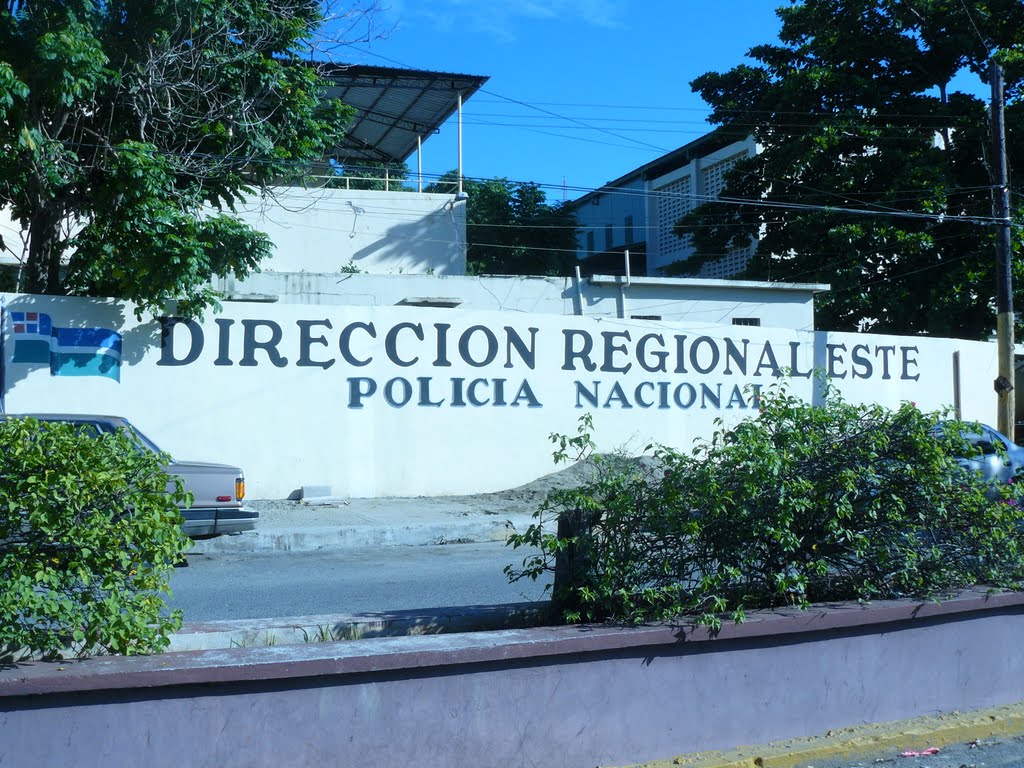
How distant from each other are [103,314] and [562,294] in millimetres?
12028

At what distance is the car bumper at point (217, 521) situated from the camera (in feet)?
35.0

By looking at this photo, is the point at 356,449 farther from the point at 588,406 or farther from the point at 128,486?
the point at 128,486

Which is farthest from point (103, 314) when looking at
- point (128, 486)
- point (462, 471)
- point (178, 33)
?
point (128, 486)

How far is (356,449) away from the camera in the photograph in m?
16.0

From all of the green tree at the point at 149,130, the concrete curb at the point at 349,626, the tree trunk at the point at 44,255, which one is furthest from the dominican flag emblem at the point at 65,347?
the concrete curb at the point at 349,626

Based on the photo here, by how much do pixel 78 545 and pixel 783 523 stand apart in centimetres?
318

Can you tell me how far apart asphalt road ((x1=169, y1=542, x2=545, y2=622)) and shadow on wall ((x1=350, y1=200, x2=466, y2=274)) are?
52.9 ft

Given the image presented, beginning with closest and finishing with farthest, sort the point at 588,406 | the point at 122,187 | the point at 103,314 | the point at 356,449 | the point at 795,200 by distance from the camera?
the point at 122,187
the point at 103,314
the point at 356,449
the point at 588,406
the point at 795,200

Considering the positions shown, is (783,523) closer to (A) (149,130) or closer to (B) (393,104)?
(A) (149,130)

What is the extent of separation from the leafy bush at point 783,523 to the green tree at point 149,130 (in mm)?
10209

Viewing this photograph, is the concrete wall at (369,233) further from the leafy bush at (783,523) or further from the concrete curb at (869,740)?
the concrete curb at (869,740)

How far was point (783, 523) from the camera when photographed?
4.82 m

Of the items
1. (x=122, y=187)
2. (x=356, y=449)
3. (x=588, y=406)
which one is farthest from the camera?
(x=588, y=406)

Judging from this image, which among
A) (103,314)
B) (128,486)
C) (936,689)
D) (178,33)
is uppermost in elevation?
(178,33)
